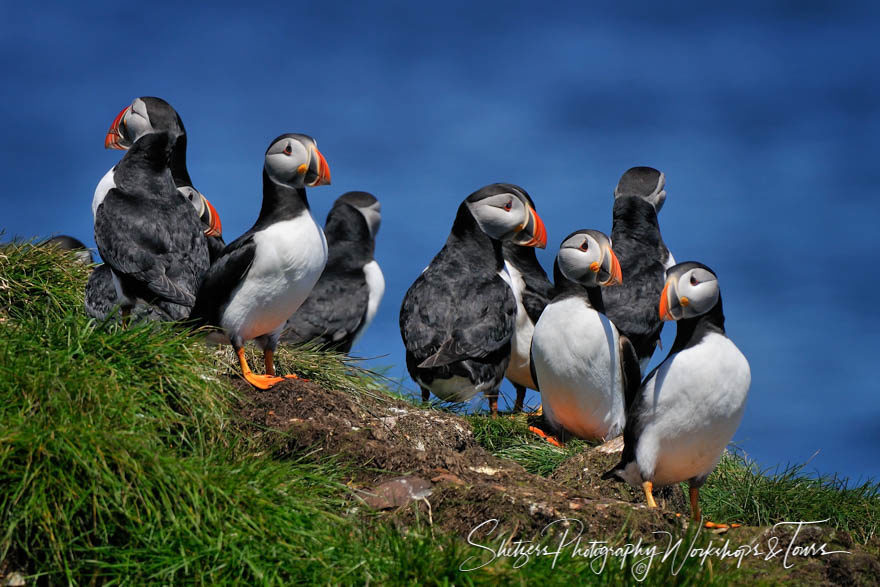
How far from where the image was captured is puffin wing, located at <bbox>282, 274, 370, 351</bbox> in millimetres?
11711

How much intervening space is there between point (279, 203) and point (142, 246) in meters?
1.19

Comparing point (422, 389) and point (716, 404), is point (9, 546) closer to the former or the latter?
point (716, 404)

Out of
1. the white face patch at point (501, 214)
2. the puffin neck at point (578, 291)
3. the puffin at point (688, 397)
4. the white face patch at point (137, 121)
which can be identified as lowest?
the puffin at point (688, 397)

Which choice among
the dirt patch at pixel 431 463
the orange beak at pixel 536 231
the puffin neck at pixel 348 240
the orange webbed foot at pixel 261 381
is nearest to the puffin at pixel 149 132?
the orange webbed foot at pixel 261 381

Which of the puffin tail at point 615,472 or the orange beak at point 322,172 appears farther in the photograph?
the orange beak at point 322,172

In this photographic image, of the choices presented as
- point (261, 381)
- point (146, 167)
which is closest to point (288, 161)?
point (146, 167)

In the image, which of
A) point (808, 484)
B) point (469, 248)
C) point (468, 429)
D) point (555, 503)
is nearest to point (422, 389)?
point (469, 248)

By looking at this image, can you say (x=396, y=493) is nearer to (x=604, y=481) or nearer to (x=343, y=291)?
(x=604, y=481)

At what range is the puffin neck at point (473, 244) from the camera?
10094 mm

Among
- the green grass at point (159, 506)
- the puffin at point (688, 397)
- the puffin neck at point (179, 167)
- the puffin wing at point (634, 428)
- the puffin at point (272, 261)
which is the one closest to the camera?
the green grass at point (159, 506)

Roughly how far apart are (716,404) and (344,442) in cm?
240

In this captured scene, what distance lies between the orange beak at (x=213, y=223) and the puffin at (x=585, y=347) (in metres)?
3.70

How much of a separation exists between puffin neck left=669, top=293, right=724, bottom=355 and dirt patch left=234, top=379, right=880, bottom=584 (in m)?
1.07

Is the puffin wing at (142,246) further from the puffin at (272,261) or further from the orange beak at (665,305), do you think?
the orange beak at (665,305)
